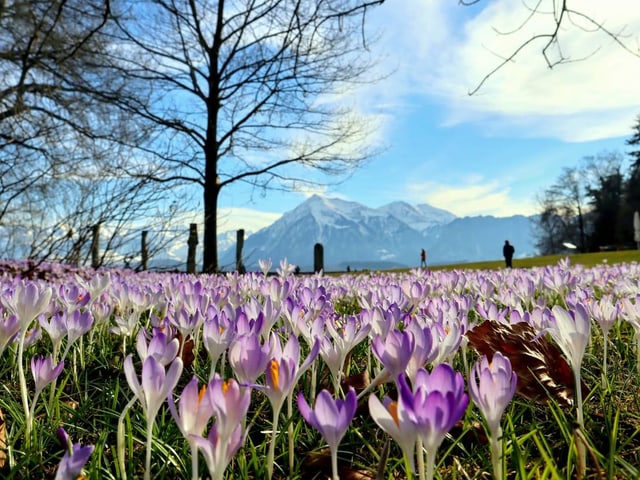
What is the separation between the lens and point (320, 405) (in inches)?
26.9

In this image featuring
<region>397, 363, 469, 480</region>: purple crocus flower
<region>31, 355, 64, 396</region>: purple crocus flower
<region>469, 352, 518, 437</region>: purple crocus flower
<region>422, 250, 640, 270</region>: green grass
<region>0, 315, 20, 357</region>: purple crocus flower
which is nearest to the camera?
<region>397, 363, 469, 480</region>: purple crocus flower

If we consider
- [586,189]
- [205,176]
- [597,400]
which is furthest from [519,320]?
[586,189]

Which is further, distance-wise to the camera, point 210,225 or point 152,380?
point 210,225

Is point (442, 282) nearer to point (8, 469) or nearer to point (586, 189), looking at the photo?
point (8, 469)

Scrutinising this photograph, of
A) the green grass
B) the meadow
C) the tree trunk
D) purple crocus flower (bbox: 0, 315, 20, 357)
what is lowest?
the meadow

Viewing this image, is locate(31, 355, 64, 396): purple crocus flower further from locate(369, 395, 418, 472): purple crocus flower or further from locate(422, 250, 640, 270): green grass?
locate(422, 250, 640, 270): green grass

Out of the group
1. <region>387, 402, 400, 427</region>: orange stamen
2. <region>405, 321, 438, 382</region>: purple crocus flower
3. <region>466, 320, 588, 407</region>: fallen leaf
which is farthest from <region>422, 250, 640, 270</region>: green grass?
<region>387, 402, 400, 427</region>: orange stamen

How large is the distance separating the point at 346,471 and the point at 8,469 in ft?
2.35

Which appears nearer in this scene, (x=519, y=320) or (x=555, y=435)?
(x=555, y=435)

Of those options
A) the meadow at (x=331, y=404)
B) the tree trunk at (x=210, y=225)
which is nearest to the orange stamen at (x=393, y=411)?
the meadow at (x=331, y=404)

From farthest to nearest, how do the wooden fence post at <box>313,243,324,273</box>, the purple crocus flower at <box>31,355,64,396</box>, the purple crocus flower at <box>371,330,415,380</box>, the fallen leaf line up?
the wooden fence post at <box>313,243,324,273</box> < the fallen leaf < the purple crocus flower at <box>31,355,64,396</box> < the purple crocus flower at <box>371,330,415,380</box>

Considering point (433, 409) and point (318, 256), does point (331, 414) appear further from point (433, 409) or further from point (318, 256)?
point (318, 256)

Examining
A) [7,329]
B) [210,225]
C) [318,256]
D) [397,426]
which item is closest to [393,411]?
[397,426]

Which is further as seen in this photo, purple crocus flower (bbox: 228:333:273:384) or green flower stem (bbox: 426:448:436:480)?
purple crocus flower (bbox: 228:333:273:384)
